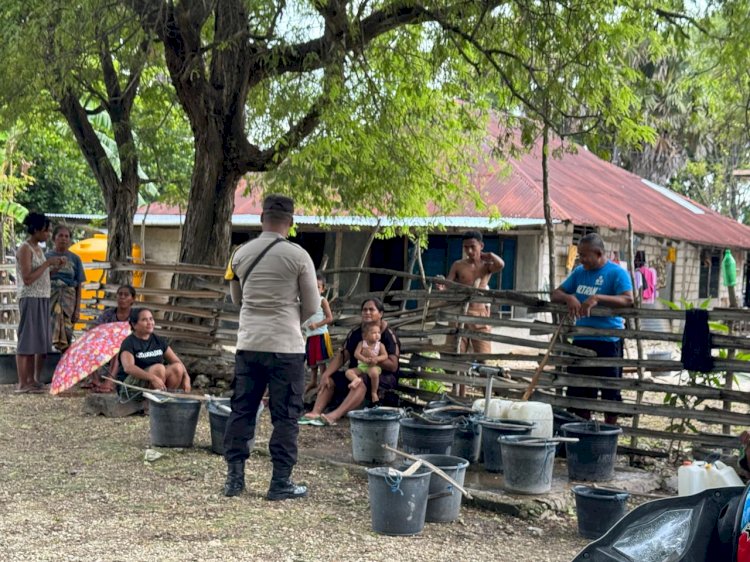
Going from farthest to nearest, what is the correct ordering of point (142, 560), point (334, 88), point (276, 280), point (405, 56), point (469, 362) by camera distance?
point (405, 56), point (334, 88), point (469, 362), point (276, 280), point (142, 560)

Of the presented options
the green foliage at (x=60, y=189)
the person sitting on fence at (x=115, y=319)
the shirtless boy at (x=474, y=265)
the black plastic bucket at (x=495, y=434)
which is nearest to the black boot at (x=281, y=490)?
the black plastic bucket at (x=495, y=434)

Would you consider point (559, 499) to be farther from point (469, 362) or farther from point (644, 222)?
point (644, 222)

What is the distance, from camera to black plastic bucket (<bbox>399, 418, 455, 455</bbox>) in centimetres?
669

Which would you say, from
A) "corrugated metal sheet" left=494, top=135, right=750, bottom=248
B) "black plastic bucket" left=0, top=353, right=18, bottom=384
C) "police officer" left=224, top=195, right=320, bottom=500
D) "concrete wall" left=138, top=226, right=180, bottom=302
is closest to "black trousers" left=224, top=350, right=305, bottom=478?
"police officer" left=224, top=195, right=320, bottom=500

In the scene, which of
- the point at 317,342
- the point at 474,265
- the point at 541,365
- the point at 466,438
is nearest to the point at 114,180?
the point at 317,342

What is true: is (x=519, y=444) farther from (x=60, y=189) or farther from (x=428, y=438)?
(x=60, y=189)

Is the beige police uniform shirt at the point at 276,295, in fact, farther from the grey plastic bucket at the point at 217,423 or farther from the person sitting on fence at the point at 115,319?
the person sitting on fence at the point at 115,319

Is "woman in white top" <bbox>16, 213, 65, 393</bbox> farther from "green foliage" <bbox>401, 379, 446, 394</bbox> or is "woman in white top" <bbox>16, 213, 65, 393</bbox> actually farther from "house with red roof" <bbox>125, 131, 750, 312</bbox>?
"house with red roof" <bbox>125, 131, 750, 312</bbox>

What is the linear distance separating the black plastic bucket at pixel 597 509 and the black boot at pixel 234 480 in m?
2.18

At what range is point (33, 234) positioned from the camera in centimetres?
1024

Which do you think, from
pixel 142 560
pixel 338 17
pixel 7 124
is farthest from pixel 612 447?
pixel 7 124

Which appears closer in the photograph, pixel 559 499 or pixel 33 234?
Answer: pixel 559 499

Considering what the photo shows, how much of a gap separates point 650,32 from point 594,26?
0.54 metres

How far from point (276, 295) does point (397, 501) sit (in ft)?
5.04
